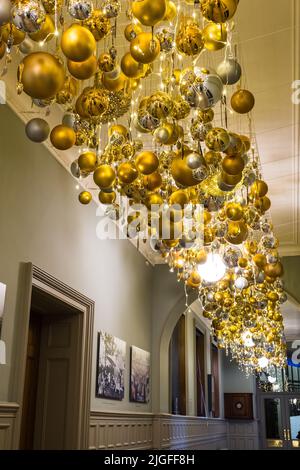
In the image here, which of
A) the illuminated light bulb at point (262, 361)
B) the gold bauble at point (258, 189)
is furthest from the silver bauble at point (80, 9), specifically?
the illuminated light bulb at point (262, 361)

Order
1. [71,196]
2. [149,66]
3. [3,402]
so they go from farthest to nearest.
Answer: [71,196] < [3,402] < [149,66]

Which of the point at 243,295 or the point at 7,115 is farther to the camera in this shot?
the point at 243,295

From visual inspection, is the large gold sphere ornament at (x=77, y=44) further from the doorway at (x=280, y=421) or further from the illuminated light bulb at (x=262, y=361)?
the doorway at (x=280, y=421)

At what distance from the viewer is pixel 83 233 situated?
6.72m

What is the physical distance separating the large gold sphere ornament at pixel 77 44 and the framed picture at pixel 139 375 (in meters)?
6.87

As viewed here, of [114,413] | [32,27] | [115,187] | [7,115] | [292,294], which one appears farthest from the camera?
[292,294]

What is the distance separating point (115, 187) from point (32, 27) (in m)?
1.69

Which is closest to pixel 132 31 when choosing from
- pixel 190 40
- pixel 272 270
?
pixel 190 40

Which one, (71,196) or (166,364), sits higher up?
(71,196)

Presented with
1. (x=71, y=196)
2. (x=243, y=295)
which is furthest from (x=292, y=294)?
(x=71, y=196)

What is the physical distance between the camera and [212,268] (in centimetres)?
503

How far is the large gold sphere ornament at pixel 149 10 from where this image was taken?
2.12 meters
